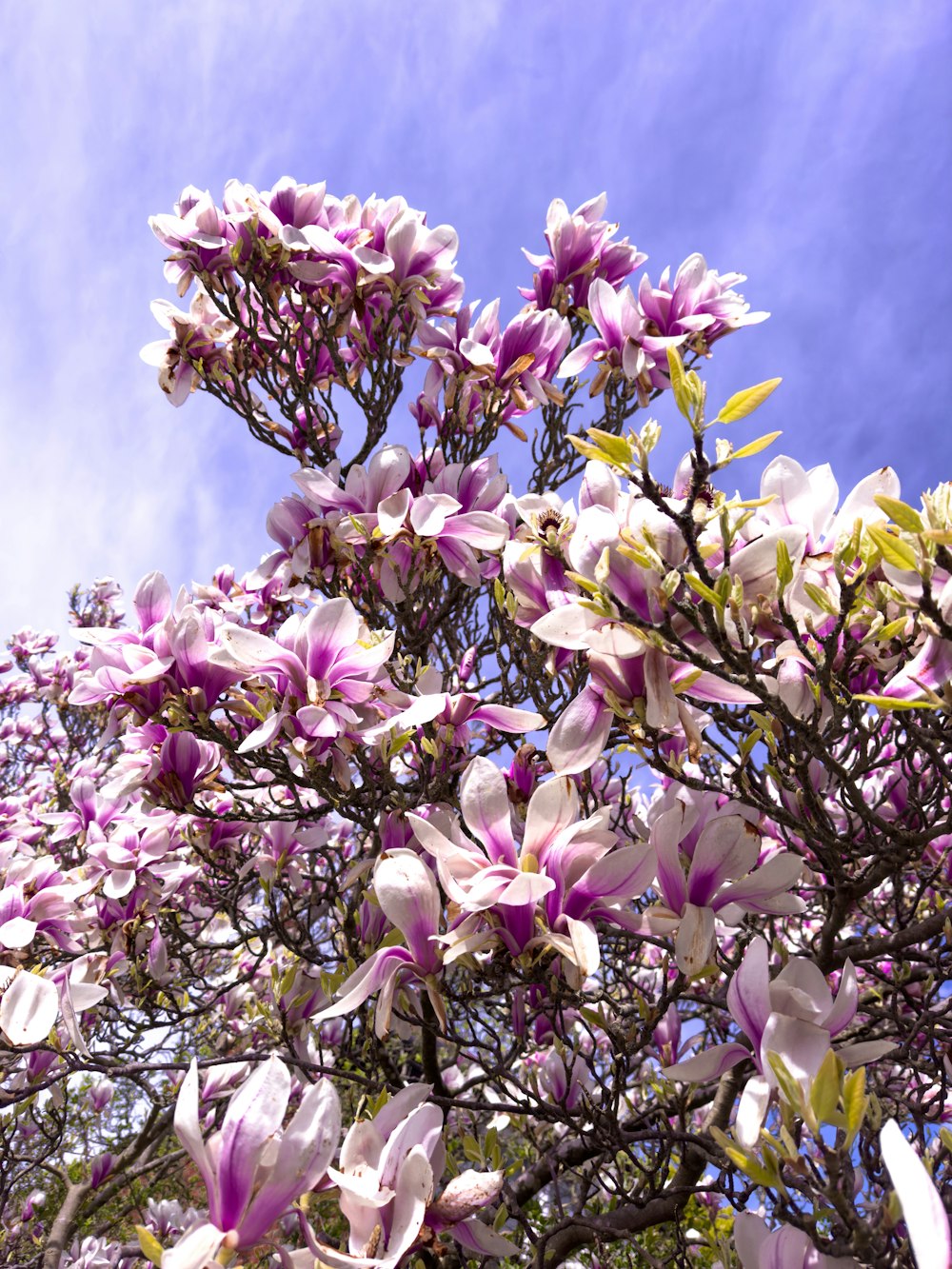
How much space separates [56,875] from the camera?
255cm

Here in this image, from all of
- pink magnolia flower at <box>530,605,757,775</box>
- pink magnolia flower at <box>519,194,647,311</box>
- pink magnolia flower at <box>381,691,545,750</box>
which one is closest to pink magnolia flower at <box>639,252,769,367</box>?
pink magnolia flower at <box>519,194,647,311</box>

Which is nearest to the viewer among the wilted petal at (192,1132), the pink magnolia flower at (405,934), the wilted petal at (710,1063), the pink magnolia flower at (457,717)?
the wilted petal at (192,1132)

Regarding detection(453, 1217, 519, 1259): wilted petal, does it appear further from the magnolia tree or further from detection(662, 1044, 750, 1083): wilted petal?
detection(662, 1044, 750, 1083): wilted petal

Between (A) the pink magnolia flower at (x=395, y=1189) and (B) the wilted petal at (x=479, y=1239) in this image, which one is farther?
(B) the wilted petal at (x=479, y=1239)

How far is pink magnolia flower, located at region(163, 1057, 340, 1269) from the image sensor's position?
1.00m

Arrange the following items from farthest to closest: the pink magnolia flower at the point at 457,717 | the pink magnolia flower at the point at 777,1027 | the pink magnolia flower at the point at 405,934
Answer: the pink magnolia flower at the point at 457,717, the pink magnolia flower at the point at 405,934, the pink magnolia flower at the point at 777,1027

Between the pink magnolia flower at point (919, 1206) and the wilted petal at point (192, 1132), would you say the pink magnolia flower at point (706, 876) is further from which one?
the wilted petal at point (192, 1132)

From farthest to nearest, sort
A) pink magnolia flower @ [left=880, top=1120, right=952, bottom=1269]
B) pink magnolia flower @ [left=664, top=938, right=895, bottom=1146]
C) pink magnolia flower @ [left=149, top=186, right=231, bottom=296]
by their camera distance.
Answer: pink magnolia flower @ [left=149, top=186, right=231, bottom=296], pink magnolia flower @ [left=664, top=938, right=895, bottom=1146], pink magnolia flower @ [left=880, top=1120, right=952, bottom=1269]

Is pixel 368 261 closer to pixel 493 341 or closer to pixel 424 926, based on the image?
pixel 493 341

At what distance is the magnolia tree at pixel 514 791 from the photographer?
1.10m

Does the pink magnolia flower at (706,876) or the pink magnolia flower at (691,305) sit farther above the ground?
the pink magnolia flower at (691,305)

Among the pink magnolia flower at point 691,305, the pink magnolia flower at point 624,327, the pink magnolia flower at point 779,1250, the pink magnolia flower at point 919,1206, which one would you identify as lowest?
the pink magnolia flower at point 779,1250

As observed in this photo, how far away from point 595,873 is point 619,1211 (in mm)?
1110

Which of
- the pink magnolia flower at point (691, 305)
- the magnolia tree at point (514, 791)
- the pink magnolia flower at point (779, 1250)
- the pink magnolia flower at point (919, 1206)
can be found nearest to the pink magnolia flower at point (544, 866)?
the magnolia tree at point (514, 791)
